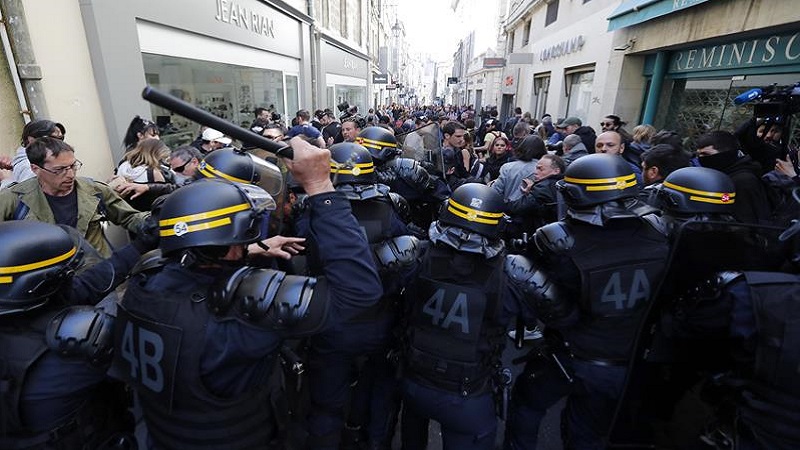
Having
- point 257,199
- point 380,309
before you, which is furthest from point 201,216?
point 380,309

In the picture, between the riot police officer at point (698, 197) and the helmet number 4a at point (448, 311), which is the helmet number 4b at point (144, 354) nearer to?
the helmet number 4a at point (448, 311)

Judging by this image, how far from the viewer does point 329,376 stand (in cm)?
240

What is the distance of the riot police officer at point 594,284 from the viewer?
2.01 meters

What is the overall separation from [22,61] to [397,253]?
4135 mm

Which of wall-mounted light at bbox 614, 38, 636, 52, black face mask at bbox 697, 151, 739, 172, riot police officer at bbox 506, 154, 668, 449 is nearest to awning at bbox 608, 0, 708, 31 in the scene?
wall-mounted light at bbox 614, 38, 636, 52

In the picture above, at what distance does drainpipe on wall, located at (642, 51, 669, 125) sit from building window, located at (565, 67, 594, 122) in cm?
248

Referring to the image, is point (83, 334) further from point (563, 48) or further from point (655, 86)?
point (563, 48)

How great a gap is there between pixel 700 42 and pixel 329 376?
7753mm

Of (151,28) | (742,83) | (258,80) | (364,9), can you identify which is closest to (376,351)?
(151,28)

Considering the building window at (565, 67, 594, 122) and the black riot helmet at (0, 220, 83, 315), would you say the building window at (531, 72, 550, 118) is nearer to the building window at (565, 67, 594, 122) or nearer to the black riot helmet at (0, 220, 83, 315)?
the building window at (565, 67, 594, 122)

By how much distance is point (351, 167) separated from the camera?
2.53 meters

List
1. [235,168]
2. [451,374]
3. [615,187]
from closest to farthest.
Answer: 1. [451,374]
2. [615,187]
3. [235,168]

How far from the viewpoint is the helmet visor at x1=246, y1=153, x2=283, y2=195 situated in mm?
2660

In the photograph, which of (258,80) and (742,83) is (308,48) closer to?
(258,80)
